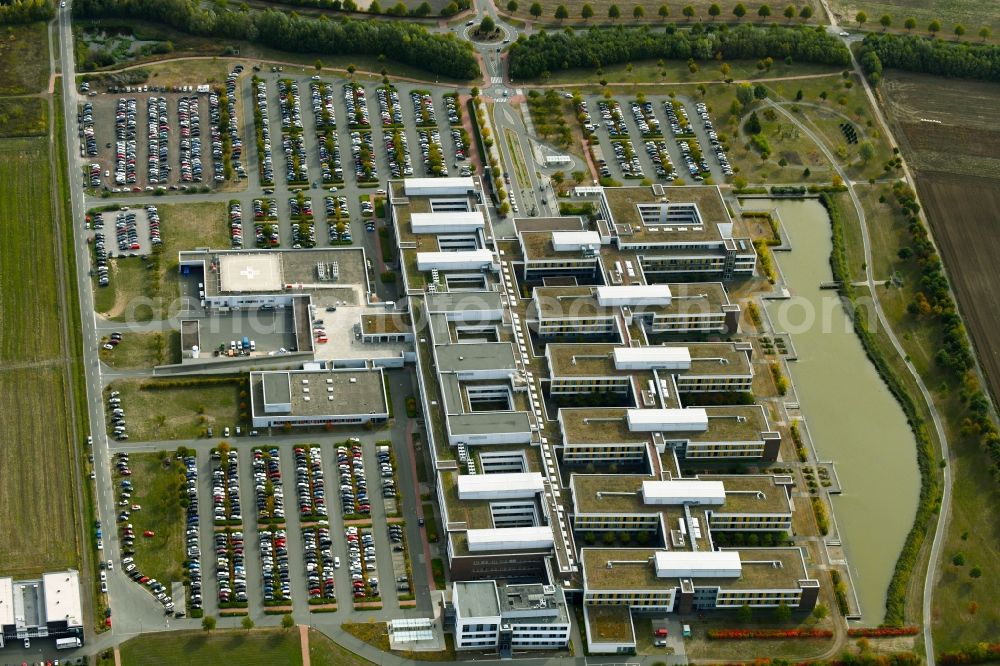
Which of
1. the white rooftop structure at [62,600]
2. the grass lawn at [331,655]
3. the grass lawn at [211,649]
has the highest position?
the white rooftop structure at [62,600]

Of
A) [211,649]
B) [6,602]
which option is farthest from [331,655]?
[6,602]

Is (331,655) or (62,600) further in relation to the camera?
(331,655)

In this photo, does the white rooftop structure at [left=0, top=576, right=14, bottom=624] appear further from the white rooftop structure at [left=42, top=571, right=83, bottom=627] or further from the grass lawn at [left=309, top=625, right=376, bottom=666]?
the grass lawn at [left=309, top=625, right=376, bottom=666]

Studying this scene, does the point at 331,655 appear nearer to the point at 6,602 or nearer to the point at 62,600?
the point at 62,600

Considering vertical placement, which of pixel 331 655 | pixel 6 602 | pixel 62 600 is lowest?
pixel 331 655

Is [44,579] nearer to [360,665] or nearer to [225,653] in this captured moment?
[225,653]

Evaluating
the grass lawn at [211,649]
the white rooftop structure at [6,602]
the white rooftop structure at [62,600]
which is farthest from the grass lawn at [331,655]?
the white rooftop structure at [6,602]

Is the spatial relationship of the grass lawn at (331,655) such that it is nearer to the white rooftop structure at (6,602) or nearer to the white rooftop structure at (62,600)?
the white rooftop structure at (62,600)
